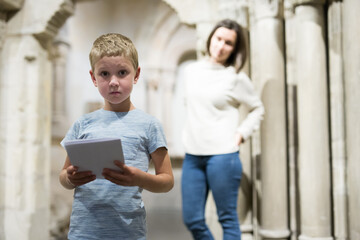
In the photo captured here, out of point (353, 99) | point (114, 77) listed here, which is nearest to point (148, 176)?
point (114, 77)

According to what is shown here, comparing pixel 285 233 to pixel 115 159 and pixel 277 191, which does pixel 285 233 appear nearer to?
pixel 277 191

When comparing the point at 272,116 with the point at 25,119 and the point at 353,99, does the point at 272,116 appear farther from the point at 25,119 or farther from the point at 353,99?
the point at 25,119

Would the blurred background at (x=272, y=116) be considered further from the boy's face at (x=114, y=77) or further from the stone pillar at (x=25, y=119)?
the boy's face at (x=114, y=77)

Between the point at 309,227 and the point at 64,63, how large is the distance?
5.39 m

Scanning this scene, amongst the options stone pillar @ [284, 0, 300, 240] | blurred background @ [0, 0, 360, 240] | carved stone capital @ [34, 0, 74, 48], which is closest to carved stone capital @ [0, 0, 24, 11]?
blurred background @ [0, 0, 360, 240]

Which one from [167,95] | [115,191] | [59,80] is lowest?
[115,191]

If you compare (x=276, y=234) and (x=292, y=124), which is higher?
(x=292, y=124)

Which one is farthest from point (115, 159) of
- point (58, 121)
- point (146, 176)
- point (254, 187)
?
point (58, 121)

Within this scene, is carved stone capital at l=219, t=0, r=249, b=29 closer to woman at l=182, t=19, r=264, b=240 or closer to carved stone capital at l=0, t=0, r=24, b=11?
woman at l=182, t=19, r=264, b=240

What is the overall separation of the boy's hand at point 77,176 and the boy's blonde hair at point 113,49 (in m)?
0.31

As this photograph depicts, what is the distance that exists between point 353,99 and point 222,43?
777 millimetres

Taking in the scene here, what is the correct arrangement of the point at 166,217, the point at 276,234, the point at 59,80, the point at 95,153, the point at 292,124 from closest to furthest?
1. the point at 95,153
2. the point at 276,234
3. the point at 292,124
4. the point at 166,217
5. the point at 59,80

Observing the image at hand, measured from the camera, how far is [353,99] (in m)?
2.14

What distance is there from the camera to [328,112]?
2543mm
